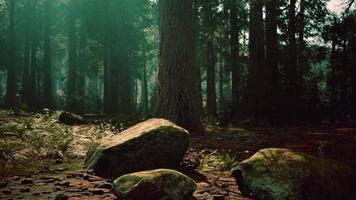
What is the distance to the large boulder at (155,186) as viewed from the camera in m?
3.99

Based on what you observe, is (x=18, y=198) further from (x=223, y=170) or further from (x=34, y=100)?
(x=34, y=100)

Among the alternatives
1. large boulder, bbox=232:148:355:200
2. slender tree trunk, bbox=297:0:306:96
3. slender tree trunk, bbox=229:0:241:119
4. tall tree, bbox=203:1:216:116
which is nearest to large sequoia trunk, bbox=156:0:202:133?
large boulder, bbox=232:148:355:200

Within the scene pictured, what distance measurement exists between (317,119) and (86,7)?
17935 millimetres

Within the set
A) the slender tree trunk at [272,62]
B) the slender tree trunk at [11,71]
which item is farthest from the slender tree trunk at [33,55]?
the slender tree trunk at [272,62]

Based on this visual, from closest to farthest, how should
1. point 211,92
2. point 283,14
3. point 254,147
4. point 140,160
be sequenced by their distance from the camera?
point 140,160, point 254,147, point 283,14, point 211,92

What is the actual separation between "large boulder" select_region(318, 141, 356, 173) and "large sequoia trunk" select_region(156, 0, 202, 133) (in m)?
4.42

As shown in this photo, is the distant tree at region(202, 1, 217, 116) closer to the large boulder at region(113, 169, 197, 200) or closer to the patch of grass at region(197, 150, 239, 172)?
the patch of grass at region(197, 150, 239, 172)

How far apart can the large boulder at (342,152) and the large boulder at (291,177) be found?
2.58ft

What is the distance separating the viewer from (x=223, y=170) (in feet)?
19.7

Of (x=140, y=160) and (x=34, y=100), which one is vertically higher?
(x=34, y=100)

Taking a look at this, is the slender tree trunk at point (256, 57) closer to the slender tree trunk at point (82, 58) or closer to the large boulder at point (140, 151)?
the slender tree trunk at point (82, 58)

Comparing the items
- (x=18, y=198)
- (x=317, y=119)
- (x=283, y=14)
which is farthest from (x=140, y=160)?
(x=283, y=14)

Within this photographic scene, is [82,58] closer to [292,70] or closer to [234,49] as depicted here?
[234,49]

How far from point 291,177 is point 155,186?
62.4 inches
